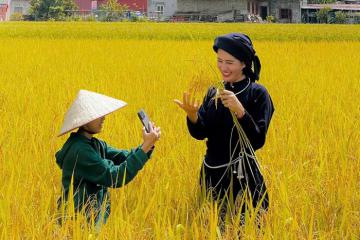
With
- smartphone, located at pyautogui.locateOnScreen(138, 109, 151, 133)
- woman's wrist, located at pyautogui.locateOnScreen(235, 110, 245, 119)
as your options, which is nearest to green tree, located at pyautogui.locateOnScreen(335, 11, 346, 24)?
woman's wrist, located at pyautogui.locateOnScreen(235, 110, 245, 119)

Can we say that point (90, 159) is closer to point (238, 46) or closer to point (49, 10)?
point (238, 46)

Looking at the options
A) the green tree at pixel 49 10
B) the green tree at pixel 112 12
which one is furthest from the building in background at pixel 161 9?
the green tree at pixel 49 10

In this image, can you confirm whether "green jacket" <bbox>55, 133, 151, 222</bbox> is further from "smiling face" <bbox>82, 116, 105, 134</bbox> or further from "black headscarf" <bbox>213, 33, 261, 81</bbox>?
"black headscarf" <bbox>213, 33, 261, 81</bbox>

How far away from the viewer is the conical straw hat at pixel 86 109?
5.89 feet

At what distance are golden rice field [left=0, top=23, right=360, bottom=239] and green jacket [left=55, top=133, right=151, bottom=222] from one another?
8 centimetres

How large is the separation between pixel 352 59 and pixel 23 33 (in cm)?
756

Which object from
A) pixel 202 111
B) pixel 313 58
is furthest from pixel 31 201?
pixel 313 58

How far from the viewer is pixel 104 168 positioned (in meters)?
1.81

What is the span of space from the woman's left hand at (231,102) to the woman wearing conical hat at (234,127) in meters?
0.08

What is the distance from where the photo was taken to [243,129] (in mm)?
1956

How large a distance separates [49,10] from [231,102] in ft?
100

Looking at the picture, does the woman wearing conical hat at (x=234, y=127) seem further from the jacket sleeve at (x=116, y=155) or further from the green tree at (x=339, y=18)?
the green tree at (x=339, y=18)

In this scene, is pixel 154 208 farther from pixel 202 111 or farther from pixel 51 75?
pixel 51 75

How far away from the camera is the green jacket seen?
1.80 meters
